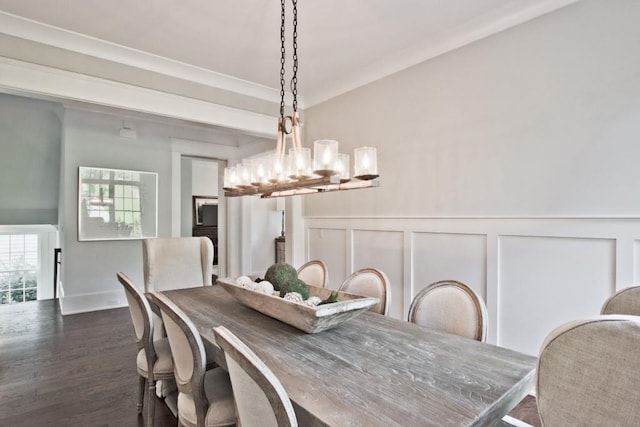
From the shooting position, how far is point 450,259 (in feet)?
9.10

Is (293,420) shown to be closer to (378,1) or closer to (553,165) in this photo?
(553,165)

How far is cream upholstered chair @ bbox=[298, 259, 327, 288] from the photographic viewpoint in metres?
2.67

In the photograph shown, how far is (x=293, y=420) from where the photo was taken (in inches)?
33.2

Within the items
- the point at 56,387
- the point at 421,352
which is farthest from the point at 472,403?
the point at 56,387

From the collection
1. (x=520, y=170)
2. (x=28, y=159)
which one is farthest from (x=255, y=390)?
(x=28, y=159)

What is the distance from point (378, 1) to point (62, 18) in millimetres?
2343

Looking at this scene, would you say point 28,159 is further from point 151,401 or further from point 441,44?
point 441,44

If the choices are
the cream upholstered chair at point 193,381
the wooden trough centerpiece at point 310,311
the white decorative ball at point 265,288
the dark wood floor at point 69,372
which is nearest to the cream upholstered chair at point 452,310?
the wooden trough centerpiece at point 310,311

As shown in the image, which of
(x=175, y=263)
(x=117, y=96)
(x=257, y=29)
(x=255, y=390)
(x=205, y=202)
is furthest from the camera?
(x=205, y=202)

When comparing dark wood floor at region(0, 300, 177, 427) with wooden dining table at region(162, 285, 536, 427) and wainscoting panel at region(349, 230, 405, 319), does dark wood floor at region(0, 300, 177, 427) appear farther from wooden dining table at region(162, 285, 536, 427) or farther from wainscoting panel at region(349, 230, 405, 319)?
wainscoting panel at region(349, 230, 405, 319)

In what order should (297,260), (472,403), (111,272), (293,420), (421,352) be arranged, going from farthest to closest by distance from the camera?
(111,272)
(297,260)
(421,352)
(472,403)
(293,420)

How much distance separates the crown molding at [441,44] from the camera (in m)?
2.31

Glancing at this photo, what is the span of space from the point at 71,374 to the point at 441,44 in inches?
163

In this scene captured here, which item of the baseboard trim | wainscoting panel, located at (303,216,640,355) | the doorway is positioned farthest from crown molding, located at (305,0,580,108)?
the doorway
